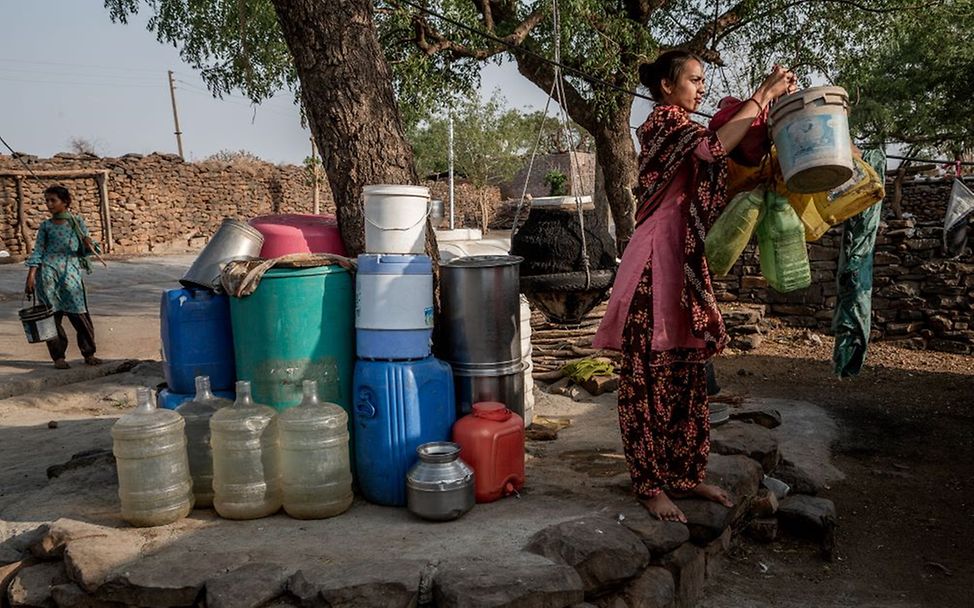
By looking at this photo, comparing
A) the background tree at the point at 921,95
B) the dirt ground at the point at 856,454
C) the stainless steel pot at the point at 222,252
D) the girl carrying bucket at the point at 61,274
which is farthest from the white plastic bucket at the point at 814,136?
the background tree at the point at 921,95

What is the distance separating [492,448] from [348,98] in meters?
1.83

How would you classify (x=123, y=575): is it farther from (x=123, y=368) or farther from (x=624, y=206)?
(x=624, y=206)

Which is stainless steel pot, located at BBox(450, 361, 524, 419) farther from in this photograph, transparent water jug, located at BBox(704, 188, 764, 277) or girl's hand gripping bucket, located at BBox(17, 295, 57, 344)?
girl's hand gripping bucket, located at BBox(17, 295, 57, 344)

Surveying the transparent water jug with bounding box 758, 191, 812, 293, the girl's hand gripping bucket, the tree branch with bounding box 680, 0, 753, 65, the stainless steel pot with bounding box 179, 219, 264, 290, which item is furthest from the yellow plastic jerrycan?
the girl's hand gripping bucket

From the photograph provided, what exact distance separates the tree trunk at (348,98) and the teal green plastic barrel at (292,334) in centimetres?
55

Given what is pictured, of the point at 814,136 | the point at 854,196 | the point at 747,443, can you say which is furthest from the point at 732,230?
the point at 747,443

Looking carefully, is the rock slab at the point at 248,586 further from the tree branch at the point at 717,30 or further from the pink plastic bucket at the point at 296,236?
the tree branch at the point at 717,30

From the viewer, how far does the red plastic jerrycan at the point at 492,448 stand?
3.29m

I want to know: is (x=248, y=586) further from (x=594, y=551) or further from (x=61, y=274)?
(x=61, y=274)

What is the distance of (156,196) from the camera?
18.9 metres

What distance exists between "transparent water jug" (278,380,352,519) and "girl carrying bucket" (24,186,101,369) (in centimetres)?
527

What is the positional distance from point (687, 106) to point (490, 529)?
6.03 feet

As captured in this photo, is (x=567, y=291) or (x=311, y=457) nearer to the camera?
(x=311, y=457)

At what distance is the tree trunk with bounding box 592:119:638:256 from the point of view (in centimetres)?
872
